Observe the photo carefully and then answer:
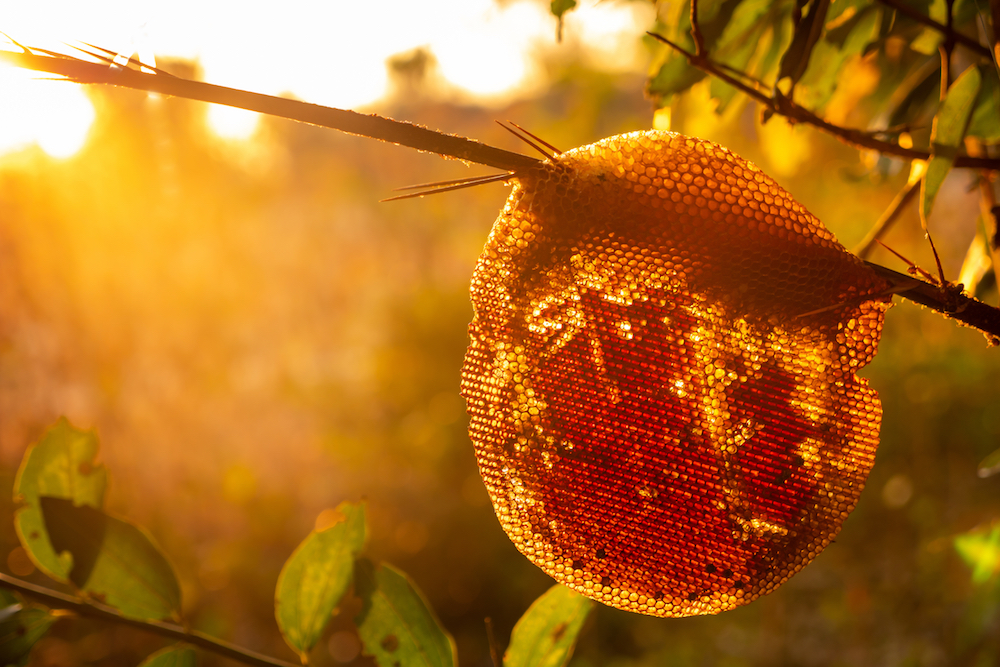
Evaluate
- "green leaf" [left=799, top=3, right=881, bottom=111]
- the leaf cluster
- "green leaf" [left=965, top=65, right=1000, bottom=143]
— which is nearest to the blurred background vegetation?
"green leaf" [left=799, top=3, right=881, bottom=111]

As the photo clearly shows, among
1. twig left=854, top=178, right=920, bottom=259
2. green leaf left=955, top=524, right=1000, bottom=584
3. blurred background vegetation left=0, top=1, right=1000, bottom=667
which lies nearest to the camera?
twig left=854, top=178, right=920, bottom=259

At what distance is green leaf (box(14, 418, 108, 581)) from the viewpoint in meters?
0.60

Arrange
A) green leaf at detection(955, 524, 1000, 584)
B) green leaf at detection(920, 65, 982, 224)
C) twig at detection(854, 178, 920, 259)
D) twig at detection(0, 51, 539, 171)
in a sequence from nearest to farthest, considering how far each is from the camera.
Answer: twig at detection(0, 51, 539, 171), green leaf at detection(920, 65, 982, 224), twig at detection(854, 178, 920, 259), green leaf at detection(955, 524, 1000, 584)

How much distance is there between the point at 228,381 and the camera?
131 inches

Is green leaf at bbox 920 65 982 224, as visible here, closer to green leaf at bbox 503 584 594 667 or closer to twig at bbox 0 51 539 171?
twig at bbox 0 51 539 171

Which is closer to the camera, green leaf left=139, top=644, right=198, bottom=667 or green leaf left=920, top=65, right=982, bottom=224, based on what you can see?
green leaf left=920, top=65, right=982, bottom=224

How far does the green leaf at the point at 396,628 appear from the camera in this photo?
1.77 feet

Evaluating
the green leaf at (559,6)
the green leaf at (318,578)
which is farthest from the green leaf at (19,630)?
the green leaf at (559,6)

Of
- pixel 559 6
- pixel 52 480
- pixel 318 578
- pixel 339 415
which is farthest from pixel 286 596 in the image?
pixel 339 415

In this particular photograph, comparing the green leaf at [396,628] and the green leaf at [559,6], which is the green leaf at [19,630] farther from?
the green leaf at [559,6]

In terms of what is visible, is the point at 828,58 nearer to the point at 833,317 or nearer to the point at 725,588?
the point at 833,317

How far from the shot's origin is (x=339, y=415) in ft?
9.48

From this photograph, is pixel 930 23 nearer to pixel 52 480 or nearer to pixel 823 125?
pixel 823 125

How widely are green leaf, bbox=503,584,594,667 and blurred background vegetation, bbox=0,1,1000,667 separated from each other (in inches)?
50.3
